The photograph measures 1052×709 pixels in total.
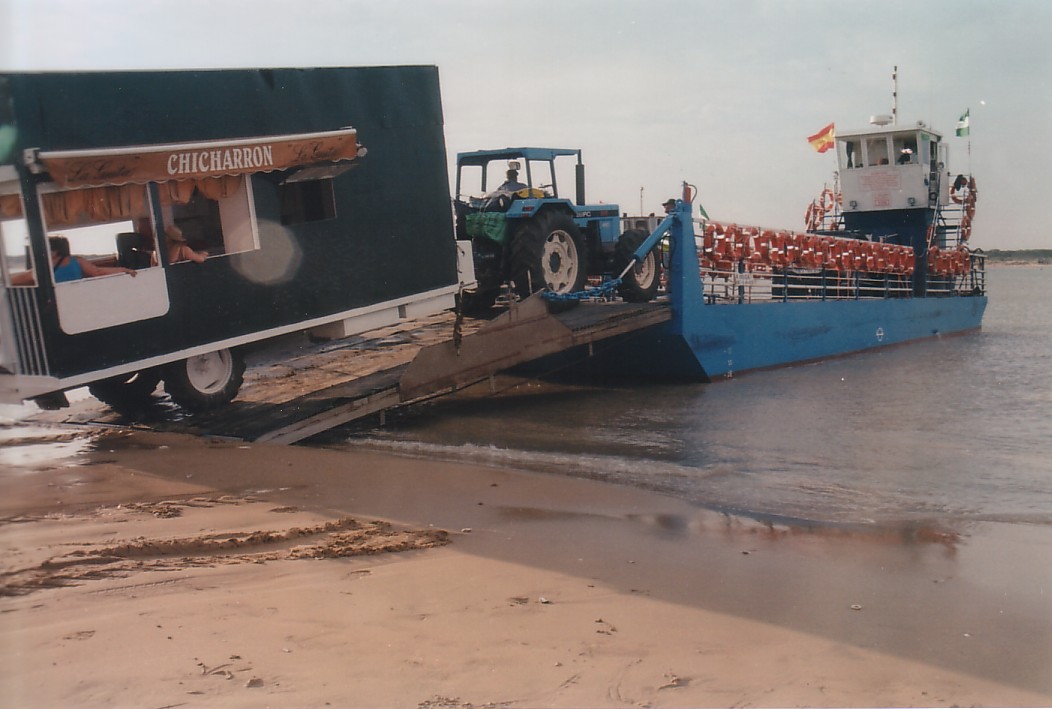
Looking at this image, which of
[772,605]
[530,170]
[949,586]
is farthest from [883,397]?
[772,605]

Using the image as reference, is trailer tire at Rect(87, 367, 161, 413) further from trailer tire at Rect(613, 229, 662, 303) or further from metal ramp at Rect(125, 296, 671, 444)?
trailer tire at Rect(613, 229, 662, 303)

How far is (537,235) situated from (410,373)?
2893 millimetres

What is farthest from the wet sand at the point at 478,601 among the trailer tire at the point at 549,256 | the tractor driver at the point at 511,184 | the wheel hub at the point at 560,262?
the tractor driver at the point at 511,184

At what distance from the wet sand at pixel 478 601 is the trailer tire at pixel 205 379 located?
6.07 ft

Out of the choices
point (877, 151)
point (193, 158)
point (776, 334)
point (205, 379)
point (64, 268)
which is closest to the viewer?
point (64, 268)

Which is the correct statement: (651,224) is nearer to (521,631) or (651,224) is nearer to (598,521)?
(598,521)

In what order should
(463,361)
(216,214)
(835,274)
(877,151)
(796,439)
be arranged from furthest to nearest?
(877,151) < (835,274) < (463,361) < (796,439) < (216,214)

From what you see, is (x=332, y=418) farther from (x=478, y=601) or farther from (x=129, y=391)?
(x=478, y=601)

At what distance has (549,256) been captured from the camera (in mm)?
13086

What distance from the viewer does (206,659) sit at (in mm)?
3984

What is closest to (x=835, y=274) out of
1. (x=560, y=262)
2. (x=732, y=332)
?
(x=732, y=332)

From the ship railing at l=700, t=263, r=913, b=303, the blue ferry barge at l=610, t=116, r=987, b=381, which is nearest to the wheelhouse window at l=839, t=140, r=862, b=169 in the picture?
the blue ferry barge at l=610, t=116, r=987, b=381

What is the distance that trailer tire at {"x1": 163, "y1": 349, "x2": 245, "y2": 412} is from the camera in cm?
949

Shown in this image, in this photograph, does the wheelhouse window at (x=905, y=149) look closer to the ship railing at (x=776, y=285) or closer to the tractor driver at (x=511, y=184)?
the ship railing at (x=776, y=285)
